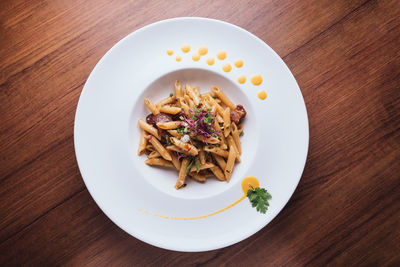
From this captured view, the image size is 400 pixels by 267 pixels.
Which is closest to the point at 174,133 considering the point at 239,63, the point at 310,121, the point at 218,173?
the point at 218,173

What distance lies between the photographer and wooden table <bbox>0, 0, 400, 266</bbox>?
2.29 meters

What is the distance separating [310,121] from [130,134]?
1.50 metres

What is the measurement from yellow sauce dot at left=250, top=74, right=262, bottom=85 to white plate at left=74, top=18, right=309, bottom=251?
30 millimetres

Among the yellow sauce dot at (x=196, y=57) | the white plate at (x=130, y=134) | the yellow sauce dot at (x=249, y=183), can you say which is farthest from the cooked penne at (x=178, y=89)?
the yellow sauce dot at (x=249, y=183)

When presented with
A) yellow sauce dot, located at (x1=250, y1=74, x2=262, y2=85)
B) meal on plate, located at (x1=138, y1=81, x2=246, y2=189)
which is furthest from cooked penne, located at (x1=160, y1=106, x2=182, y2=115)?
yellow sauce dot, located at (x1=250, y1=74, x2=262, y2=85)

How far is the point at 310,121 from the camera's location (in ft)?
7.61

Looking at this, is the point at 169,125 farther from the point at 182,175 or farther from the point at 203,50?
the point at 203,50

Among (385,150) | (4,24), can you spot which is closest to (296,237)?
(385,150)

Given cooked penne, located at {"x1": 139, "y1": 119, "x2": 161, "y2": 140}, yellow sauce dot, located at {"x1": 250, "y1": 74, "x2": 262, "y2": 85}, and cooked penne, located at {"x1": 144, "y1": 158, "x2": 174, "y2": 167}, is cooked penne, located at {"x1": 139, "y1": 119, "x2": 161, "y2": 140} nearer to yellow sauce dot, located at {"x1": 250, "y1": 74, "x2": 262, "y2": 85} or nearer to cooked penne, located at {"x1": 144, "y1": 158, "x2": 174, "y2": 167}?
cooked penne, located at {"x1": 144, "y1": 158, "x2": 174, "y2": 167}

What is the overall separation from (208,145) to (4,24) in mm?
2028

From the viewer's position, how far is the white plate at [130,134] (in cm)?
196

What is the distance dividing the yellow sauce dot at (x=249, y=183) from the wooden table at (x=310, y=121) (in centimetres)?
55

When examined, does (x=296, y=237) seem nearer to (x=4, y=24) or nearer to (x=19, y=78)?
(x=19, y=78)

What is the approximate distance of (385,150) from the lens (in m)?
2.35
